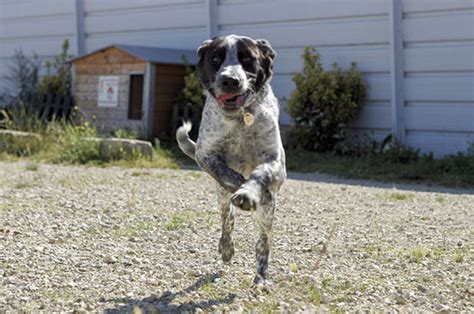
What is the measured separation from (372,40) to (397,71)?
612 mm

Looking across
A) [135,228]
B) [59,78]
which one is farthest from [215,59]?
[59,78]

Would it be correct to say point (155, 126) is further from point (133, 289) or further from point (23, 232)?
point (133, 289)

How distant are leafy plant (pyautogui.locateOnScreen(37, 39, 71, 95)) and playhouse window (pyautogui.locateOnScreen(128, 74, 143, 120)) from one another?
76.2 inches

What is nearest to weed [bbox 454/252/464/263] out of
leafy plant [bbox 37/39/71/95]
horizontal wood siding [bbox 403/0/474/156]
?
horizontal wood siding [bbox 403/0/474/156]

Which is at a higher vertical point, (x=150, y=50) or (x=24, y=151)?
(x=150, y=50)

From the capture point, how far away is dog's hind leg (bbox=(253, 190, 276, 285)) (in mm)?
4055

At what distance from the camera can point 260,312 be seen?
3473 millimetres

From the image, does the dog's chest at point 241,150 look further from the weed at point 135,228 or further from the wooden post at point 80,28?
the wooden post at point 80,28

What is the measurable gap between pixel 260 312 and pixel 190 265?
1.16 m

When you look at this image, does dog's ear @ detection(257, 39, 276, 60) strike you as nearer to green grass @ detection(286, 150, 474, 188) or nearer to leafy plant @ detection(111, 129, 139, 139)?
green grass @ detection(286, 150, 474, 188)

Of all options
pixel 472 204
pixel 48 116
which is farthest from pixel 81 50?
pixel 472 204

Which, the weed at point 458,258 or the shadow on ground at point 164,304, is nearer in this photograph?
the shadow on ground at point 164,304

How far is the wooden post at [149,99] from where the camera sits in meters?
12.0

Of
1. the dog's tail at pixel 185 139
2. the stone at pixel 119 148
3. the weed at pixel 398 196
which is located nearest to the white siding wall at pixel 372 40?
the stone at pixel 119 148
